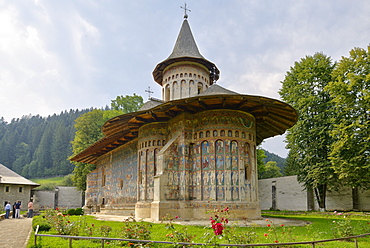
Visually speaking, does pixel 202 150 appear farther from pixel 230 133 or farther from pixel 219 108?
pixel 219 108

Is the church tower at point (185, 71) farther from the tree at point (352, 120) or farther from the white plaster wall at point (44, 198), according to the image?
the white plaster wall at point (44, 198)

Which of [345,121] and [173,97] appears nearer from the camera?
[345,121]

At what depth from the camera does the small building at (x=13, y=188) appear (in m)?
33.9

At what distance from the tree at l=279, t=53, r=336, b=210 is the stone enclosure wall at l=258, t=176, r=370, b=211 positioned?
1.24 metres

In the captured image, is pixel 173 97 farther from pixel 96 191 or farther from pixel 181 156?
pixel 96 191

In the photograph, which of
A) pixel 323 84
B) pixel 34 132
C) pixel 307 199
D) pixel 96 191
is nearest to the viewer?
pixel 323 84

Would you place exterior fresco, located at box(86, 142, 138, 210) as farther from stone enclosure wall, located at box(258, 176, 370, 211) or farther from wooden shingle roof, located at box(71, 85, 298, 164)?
stone enclosure wall, located at box(258, 176, 370, 211)

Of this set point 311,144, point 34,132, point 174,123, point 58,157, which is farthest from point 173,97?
point 34,132

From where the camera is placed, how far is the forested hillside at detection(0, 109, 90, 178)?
249 ft

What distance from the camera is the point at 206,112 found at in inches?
591

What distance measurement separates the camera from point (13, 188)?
3491 cm

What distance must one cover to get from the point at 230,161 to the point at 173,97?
8605mm

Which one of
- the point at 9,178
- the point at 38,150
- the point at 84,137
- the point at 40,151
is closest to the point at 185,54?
the point at 84,137

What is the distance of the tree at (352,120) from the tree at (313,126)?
1073mm
